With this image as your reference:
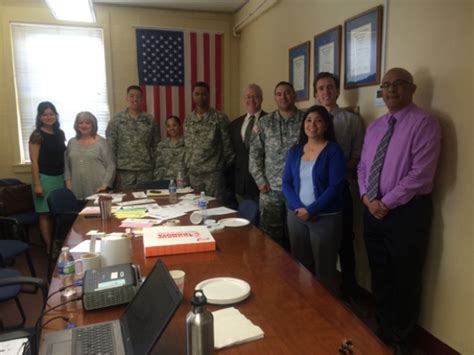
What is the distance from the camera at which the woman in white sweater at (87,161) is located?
376cm

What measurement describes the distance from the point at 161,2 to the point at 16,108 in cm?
221

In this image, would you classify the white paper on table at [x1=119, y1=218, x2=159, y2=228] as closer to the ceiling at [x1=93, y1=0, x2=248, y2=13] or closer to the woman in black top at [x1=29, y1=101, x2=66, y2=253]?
the woman in black top at [x1=29, y1=101, x2=66, y2=253]

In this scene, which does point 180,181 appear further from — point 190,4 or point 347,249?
point 190,4

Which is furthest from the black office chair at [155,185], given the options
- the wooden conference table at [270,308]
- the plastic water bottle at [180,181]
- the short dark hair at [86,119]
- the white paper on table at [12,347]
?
the white paper on table at [12,347]

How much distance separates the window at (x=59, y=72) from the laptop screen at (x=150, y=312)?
13.9 ft

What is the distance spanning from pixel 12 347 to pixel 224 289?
689 mm

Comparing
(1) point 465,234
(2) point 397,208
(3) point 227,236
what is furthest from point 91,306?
(1) point 465,234

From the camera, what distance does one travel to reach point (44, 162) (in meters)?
3.99

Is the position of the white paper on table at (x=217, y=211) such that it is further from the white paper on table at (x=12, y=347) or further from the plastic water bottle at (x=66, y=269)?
the white paper on table at (x=12, y=347)

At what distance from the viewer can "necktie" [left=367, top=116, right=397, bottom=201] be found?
2164mm

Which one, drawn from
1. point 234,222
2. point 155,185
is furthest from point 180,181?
point 234,222

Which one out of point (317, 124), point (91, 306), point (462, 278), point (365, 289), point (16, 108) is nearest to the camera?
point (91, 306)

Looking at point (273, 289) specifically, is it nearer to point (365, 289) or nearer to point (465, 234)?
point (465, 234)

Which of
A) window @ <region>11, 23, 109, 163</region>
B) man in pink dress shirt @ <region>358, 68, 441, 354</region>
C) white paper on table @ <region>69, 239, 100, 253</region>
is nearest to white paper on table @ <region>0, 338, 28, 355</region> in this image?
white paper on table @ <region>69, 239, 100, 253</region>
